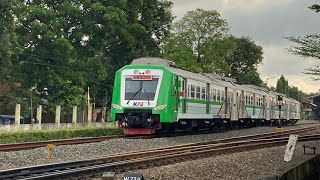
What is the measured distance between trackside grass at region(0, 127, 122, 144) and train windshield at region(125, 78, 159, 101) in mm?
4438

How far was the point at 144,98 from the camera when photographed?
77.6 ft

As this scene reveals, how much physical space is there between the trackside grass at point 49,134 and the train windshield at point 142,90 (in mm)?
4438

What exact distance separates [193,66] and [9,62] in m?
27.0

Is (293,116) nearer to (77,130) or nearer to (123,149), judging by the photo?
(77,130)

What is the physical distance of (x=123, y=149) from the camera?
59.8 ft

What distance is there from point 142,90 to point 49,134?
522 cm

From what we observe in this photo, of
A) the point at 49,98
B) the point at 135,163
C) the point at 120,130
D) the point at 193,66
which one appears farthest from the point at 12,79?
the point at 135,163

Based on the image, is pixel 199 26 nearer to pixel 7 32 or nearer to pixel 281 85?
pixel 7 32

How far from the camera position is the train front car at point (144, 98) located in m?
23.4

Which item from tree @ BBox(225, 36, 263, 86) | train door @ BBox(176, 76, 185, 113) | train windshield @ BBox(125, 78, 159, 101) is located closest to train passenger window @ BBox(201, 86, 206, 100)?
train door @ BBox(176, 76, 185, 113)

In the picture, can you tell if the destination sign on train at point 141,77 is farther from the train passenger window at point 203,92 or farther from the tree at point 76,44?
the tree at point 76,44

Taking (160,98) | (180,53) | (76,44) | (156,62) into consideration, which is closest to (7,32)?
(76,44)

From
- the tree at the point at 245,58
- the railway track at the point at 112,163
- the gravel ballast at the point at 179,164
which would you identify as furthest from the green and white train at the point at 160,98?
the tree at the point at 245,58

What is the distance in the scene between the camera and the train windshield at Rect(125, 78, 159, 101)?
23.6 meters
